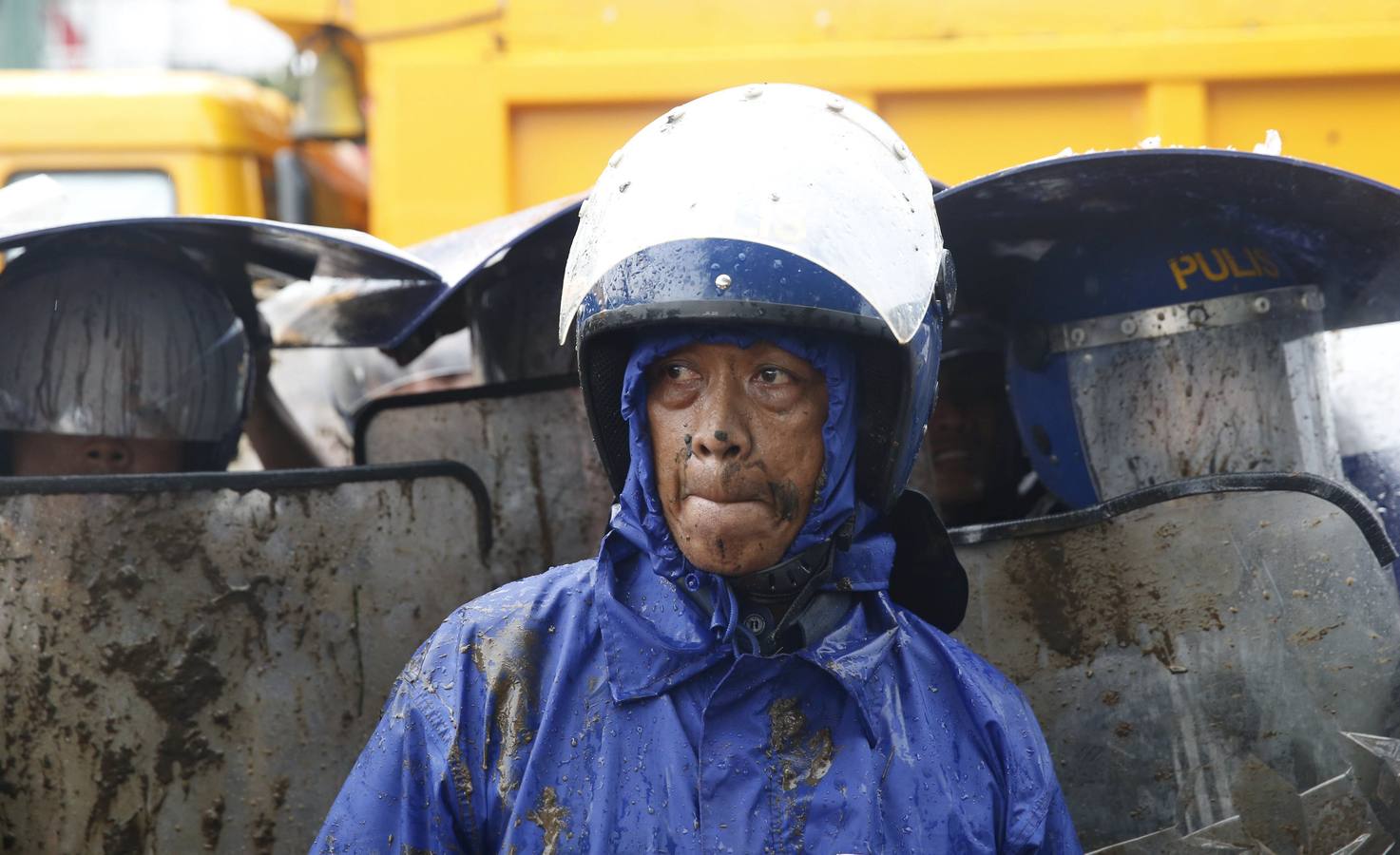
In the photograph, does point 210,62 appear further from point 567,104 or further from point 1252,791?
point 1252,791

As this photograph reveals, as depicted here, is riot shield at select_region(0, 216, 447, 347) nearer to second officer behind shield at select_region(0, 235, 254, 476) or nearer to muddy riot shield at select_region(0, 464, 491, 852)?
second officer behind shield at select_region(0, 235, 254, 476)

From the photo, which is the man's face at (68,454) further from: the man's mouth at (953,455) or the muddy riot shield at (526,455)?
the man's mouth at (953,455)

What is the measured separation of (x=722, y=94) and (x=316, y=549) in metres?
1.08

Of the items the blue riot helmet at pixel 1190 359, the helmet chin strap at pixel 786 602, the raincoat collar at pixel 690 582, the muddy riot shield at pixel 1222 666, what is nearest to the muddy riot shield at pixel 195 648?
the raincoat collar at pixel 690 582

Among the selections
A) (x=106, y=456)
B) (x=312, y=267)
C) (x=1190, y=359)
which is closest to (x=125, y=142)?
(x=312, y=267)

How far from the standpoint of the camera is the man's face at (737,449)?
1.62m

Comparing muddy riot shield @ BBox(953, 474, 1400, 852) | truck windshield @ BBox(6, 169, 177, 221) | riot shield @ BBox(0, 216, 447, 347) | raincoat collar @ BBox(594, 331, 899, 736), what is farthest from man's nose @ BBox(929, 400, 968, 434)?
truck windshield @ BBox(6, 169, 177, 221)

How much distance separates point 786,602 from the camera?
1.70 meters

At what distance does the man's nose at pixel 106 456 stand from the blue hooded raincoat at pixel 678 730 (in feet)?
4.26

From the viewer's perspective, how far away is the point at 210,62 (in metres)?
7.15

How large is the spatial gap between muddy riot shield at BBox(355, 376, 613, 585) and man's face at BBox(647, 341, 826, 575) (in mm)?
1045

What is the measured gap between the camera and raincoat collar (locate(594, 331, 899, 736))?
64.0 inches

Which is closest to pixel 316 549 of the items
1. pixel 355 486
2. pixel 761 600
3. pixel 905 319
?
pixel 355 486

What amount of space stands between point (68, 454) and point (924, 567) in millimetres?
1669
